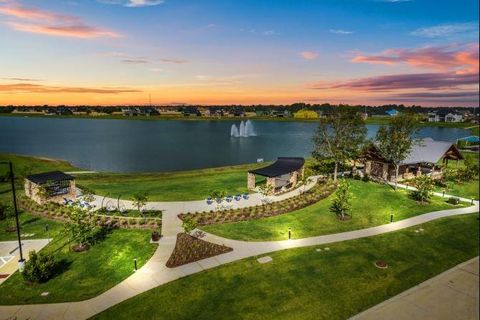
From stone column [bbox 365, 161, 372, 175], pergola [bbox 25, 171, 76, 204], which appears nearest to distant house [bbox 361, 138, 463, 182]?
stone column [bbox 365, 161, 372, 175]

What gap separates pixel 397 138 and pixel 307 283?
30.9 meters

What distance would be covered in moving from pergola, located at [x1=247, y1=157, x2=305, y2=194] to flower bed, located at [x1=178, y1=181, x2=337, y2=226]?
11.3ft

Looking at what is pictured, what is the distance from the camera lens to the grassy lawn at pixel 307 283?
58.2ft

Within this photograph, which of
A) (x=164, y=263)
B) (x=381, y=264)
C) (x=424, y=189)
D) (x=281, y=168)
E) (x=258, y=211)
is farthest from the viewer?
(x=281, y=168)

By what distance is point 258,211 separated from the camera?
108ft

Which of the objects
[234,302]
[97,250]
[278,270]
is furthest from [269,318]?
[97,250]

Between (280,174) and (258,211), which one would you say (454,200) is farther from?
(258,211)

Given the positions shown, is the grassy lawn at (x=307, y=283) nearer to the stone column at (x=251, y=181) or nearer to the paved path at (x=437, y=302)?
the paved path at (x=437, y=302)

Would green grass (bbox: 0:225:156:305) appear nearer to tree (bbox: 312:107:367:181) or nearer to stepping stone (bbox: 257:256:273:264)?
stepping stone (bbox: 257:256:273:264)

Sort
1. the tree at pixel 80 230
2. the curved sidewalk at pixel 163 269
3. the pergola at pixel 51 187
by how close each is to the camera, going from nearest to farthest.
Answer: the curved sidewalk at pixel 163 269 → the tree at pixel 80 230 → the pergola at pixel 51 187

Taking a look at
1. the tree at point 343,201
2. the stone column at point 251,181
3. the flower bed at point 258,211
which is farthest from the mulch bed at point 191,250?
the stone column at point 251,181

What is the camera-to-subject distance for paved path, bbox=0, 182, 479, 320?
710 inches

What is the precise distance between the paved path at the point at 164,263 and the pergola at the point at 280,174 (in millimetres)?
8936

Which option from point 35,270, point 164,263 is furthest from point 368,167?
point 35,270
